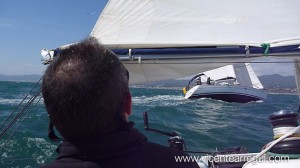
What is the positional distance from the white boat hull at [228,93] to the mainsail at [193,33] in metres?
27.0

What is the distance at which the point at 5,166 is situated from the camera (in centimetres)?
723

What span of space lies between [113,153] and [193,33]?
234 centimetres

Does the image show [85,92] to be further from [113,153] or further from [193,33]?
[193,33]

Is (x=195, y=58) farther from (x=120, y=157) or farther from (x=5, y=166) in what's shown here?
(x=5, y=166)

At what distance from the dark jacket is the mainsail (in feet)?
6.61

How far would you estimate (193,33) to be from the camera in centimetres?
334

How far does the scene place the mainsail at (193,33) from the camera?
10.4 ft

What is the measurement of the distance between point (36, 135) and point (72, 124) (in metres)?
10.1

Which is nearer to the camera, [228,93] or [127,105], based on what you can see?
[127,105]

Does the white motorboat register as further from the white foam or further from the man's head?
the white foam

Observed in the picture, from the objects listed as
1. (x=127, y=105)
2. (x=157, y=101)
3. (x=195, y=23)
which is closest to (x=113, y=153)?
(x=127, y=105)

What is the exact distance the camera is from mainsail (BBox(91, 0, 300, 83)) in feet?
10.4

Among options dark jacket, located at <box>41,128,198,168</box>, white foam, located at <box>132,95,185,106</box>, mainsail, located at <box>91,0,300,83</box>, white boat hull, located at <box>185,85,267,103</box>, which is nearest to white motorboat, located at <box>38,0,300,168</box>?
mainsail, located at <box>91,0,300,83</box>

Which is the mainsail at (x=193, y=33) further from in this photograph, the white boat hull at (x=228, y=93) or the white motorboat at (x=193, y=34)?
the white boat hull at (x=228, y=93)
